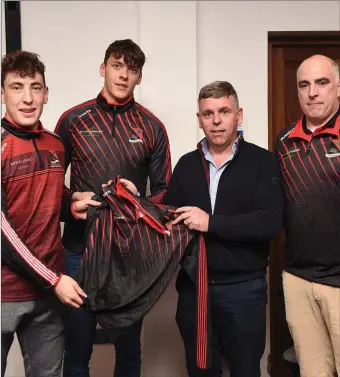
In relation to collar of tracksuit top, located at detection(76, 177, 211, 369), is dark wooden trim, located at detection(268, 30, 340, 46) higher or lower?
higher

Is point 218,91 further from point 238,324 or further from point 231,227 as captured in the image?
point 238,324

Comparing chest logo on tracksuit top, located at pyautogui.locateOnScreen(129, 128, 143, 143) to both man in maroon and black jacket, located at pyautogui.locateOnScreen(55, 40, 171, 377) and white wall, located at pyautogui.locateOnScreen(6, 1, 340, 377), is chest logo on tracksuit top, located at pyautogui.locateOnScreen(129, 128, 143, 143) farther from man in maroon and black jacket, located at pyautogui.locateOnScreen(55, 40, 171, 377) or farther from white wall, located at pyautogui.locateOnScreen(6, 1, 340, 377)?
white wall, located at pyautogui.locateOnScreen(6, 1, 340, 377)

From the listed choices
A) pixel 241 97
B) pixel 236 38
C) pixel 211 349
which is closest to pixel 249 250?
pixel 211 349

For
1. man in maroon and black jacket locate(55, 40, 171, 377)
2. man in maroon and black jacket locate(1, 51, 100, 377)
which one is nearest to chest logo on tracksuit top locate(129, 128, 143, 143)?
man in maroon and black jacket locate(55, 40, 171, 377)

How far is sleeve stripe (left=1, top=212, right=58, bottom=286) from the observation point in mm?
1624

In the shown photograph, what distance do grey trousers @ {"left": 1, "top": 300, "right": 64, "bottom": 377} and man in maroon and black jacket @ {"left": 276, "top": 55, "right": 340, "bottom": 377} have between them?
91cm

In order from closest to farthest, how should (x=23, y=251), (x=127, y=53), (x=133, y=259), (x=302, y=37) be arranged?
1. (x=23, y=251)
2. (x=133, y=259)
3. (x=127, y=53)
4. (x=302, y=37)

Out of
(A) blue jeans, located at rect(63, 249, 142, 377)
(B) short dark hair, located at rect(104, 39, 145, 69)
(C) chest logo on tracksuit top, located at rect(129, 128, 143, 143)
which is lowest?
(A) blue jeans, located at rect(63, 249, 142, 377)

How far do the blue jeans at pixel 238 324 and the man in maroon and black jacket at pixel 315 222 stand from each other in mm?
138

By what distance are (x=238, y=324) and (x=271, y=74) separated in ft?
5.23

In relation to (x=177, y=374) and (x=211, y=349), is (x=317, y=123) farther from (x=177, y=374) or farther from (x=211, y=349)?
(x=177, y=374)

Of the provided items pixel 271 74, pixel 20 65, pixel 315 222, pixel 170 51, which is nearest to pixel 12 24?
pixel 170 51

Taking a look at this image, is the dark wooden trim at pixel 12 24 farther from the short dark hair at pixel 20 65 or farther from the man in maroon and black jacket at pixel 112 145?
the short dark hair at pixel 20 65

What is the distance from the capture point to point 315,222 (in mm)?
1803
